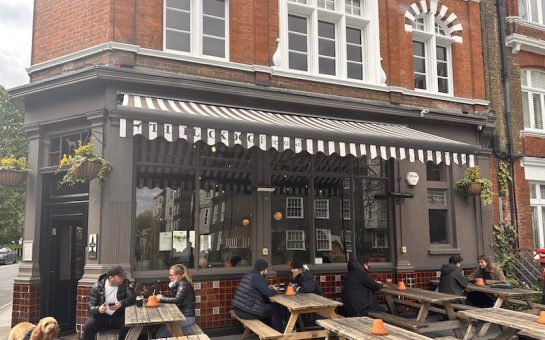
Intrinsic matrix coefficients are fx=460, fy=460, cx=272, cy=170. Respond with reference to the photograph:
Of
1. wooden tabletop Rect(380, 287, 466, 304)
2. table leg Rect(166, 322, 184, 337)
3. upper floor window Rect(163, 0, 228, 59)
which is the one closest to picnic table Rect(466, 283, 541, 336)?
wooden tabletop Rect(380, 287, 466, 304)

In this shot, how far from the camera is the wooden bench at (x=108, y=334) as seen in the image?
6.35 metres

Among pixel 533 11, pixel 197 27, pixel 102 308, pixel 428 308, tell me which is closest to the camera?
pixel 102 308

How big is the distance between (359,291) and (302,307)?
1.93 metres

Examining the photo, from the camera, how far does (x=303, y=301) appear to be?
22.9ft

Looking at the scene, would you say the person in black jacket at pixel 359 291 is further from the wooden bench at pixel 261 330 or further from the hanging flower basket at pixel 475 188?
the hanging flower basket at pixel 475 188

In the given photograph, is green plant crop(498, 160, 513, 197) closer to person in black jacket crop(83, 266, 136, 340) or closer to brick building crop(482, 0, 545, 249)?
brick building crop(482, 0, 545, 249)

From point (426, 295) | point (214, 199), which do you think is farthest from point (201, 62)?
point (426, 295)

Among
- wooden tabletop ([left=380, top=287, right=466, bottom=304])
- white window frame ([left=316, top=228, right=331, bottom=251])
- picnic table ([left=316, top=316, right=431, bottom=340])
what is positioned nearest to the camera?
picnic table ([left=316, top=316, right=431, bottom=340])

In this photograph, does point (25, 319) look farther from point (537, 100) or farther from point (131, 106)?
point (537, 100)

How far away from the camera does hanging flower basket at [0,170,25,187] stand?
26.4ft

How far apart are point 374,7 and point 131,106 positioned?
686 cm

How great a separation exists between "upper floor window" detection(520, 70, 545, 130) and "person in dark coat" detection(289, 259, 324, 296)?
8570mm

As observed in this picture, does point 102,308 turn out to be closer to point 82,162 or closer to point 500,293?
point 82,162

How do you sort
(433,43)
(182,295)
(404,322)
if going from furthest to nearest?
(433,43) → (404,322) → (182,295)
